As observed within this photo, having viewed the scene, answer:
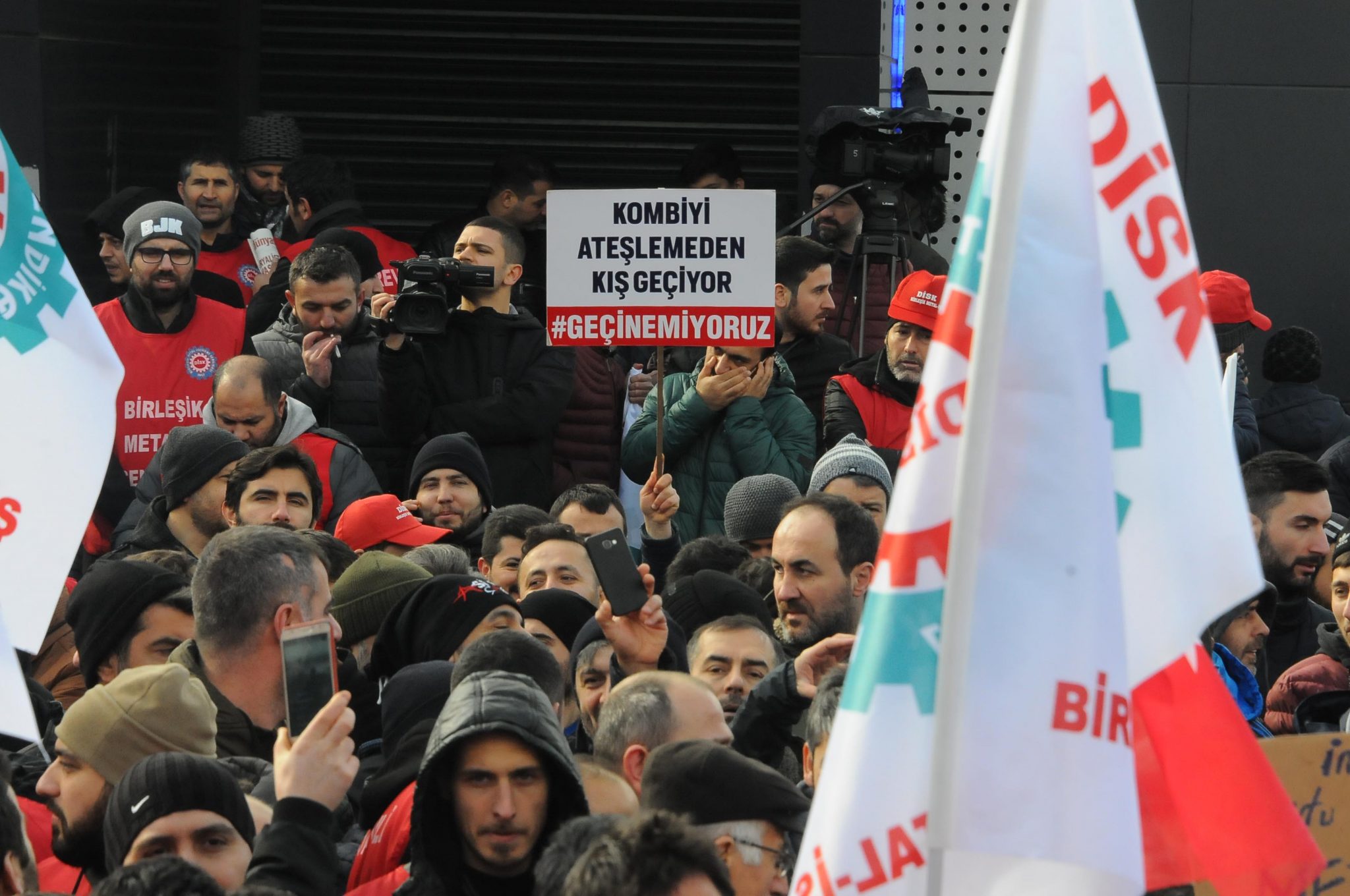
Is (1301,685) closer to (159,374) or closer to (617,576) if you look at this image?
(617,576)

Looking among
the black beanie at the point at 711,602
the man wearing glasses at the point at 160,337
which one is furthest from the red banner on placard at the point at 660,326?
the man wearing glasses at the point at 160,337

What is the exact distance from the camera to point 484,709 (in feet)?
13.8

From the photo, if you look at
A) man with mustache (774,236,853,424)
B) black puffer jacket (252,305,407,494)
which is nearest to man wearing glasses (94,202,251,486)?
black puffer jacket (252,305,407,494)

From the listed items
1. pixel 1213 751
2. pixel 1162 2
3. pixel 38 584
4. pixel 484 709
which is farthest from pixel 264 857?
pixel 1162 2

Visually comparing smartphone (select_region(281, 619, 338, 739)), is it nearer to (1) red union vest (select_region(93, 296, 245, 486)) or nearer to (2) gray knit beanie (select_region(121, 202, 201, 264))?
(1) red union vest (select_region(93, 296, 245, 486))

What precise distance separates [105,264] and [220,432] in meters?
3.46

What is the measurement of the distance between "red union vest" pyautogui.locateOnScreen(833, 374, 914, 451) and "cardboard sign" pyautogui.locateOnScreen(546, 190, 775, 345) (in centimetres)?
64

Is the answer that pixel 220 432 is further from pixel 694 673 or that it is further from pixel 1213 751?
pixel 1213 751

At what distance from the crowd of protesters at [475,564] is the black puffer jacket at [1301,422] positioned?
0.01m

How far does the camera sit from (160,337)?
8758 mm

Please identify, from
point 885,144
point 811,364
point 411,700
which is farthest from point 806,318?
point 411,700

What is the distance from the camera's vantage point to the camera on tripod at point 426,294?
815 centimetres

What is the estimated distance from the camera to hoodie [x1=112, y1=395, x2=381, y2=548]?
775 cm

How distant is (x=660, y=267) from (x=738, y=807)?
386cm
